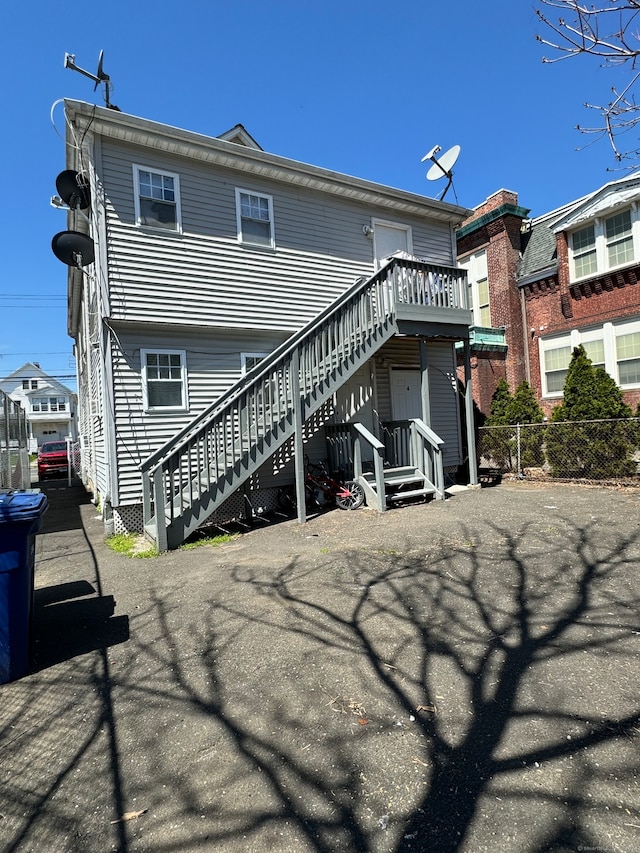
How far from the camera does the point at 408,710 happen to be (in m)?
2.80

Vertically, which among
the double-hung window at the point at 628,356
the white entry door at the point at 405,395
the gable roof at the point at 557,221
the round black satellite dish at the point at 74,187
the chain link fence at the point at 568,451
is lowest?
the chain link fence at the point at 568,451

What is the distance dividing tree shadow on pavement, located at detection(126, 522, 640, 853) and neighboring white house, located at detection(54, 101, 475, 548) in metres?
3.46

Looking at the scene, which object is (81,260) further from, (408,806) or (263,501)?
(408,806)

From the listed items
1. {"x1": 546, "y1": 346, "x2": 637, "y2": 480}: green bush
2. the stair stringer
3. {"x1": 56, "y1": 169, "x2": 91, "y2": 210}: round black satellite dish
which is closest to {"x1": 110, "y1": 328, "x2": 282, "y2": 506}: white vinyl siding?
the stair stringer

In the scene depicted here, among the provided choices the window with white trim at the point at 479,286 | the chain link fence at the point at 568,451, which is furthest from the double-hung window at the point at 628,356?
the window with white trim at the point at 479,286

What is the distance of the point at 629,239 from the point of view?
524 inches

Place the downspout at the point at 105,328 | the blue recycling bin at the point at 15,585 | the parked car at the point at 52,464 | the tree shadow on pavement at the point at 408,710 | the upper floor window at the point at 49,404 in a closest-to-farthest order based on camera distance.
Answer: the tree shadow on pavement at the point at 408,710, the blue recycling bin at the point at 15,585, the downspout at the point at 105,328, the parked car at the point at 52,464, the upper floor window at the point at 49,404

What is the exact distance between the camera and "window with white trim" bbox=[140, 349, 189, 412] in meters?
8.49

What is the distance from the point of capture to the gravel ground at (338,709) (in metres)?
2.03

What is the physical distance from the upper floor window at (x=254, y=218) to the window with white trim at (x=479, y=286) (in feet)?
32.8

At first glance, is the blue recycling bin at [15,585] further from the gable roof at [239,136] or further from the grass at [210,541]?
the gable roof at [239,136]

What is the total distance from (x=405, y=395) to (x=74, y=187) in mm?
8190

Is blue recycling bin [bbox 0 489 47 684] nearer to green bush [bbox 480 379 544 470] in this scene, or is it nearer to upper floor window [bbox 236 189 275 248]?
upper floor window [bbox 236 189 275 248]

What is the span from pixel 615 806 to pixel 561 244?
1600 cm
